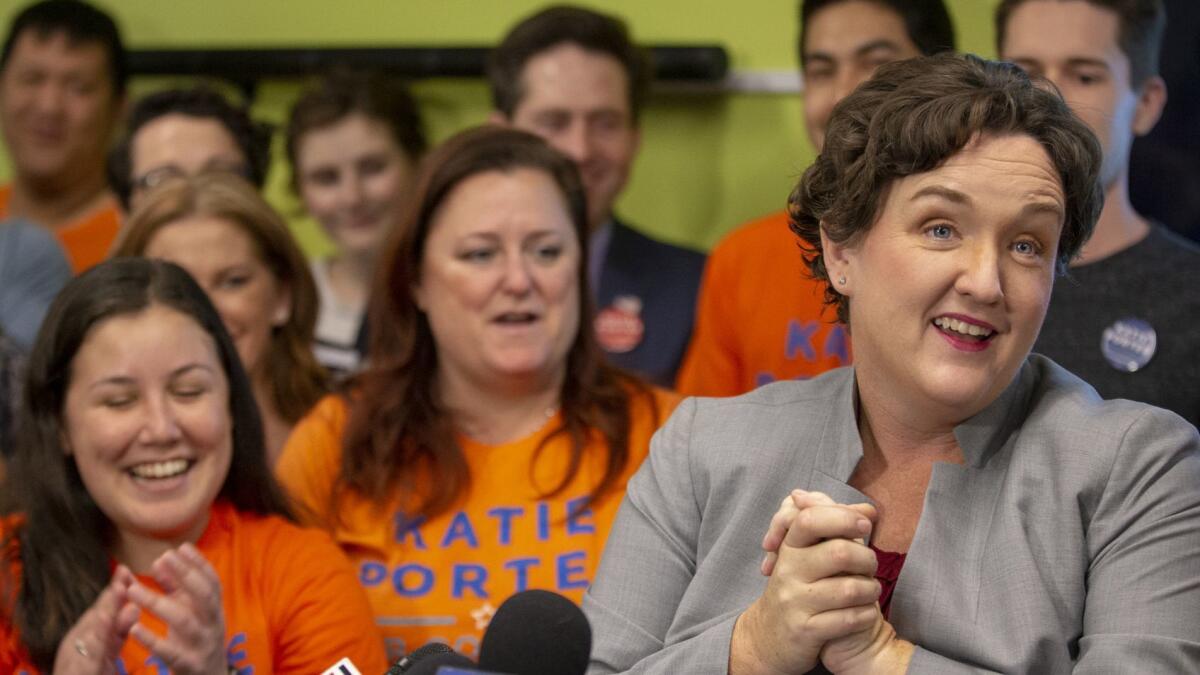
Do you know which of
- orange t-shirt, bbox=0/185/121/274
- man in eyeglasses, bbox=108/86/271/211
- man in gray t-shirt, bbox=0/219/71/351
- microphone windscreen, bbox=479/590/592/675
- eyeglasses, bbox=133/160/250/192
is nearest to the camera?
microphone windscreen, bbox=479/590/592/675

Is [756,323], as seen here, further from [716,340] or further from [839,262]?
[839,262]

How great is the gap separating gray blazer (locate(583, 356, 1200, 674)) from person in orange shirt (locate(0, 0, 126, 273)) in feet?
8.63

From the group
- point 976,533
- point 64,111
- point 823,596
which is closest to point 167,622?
point 823,596

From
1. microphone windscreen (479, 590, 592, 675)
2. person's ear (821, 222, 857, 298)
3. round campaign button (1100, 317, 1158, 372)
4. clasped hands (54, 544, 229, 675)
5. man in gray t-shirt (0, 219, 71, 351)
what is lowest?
clasped hands (54, 544, 229, 675)

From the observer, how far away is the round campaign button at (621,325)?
323 cm

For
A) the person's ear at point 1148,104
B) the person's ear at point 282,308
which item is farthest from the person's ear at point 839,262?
the person's ear at point 282,308

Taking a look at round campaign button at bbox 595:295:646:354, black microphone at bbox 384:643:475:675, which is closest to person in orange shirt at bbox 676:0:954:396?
round campaign button at bbox 595:295:646:354

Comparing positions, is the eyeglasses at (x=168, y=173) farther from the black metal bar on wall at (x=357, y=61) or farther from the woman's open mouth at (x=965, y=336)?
the woman's open mouth at (x=965, y=336)

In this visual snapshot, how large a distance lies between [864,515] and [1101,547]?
0.25 metres

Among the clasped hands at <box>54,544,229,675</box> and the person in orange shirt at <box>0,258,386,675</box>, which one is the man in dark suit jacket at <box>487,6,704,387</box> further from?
the clasped hands at <box>54,544,229,675</box>

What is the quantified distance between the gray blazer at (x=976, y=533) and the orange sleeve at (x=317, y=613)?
56 centimetres

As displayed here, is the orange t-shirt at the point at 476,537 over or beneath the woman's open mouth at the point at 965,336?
beneath

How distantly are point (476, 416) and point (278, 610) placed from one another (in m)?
0.55

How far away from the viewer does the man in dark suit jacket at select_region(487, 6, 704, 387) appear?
129 inches
